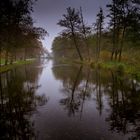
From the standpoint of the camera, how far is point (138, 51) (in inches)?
1515

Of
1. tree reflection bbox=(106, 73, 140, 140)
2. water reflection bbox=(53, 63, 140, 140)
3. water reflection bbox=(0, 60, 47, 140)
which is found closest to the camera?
water reflection bbox=(0, 60, 47, 140)

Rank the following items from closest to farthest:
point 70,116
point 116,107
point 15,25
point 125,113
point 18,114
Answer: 1. point 70,116
2. point 18,114
3. point 125,113
4. point 116,107
5. point 15,25

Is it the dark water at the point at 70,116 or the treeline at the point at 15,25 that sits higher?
the treeline at the point at 15,25

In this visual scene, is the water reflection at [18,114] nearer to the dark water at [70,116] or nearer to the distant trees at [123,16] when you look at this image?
the dark water at [70,116]

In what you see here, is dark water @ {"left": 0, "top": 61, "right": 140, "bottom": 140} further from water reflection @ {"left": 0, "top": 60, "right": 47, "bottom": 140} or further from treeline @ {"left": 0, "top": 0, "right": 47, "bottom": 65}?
treeline @ {"left": 0, "top": 0, "right": 47, "bottom": 65}

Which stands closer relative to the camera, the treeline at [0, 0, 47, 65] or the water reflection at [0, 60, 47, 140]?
the water reflection at [0, 60, 47, 140]

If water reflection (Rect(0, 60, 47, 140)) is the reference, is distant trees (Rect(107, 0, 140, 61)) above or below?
above

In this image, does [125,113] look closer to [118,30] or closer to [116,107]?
[116,107]

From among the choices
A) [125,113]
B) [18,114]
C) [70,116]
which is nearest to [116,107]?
[125,113]

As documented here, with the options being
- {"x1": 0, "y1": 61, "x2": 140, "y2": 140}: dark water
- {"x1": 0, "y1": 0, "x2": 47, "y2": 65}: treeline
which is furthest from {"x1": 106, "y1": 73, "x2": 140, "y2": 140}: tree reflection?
{"x1": 0, "y1": 0, "x2": 47, "y2": 65}: treeline

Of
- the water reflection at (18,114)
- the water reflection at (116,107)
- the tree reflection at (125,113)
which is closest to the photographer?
the water reflection at (18,114)

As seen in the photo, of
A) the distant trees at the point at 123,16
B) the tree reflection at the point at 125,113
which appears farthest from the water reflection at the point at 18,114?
the distant trees at the point at 123,16

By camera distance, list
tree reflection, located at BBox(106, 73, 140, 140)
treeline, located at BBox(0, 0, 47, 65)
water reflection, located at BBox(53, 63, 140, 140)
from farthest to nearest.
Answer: treeline, located at BBox(0, 0, 47, 65) → water reflection, located at BBox(53, 63, 140, 140) → tree reflection, located at BBox(106, 73, 140, 140)

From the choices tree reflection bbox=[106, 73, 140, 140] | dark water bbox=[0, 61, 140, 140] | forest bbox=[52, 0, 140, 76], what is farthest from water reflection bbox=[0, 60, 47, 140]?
forest bbox=[52, 0, 140, 76]
